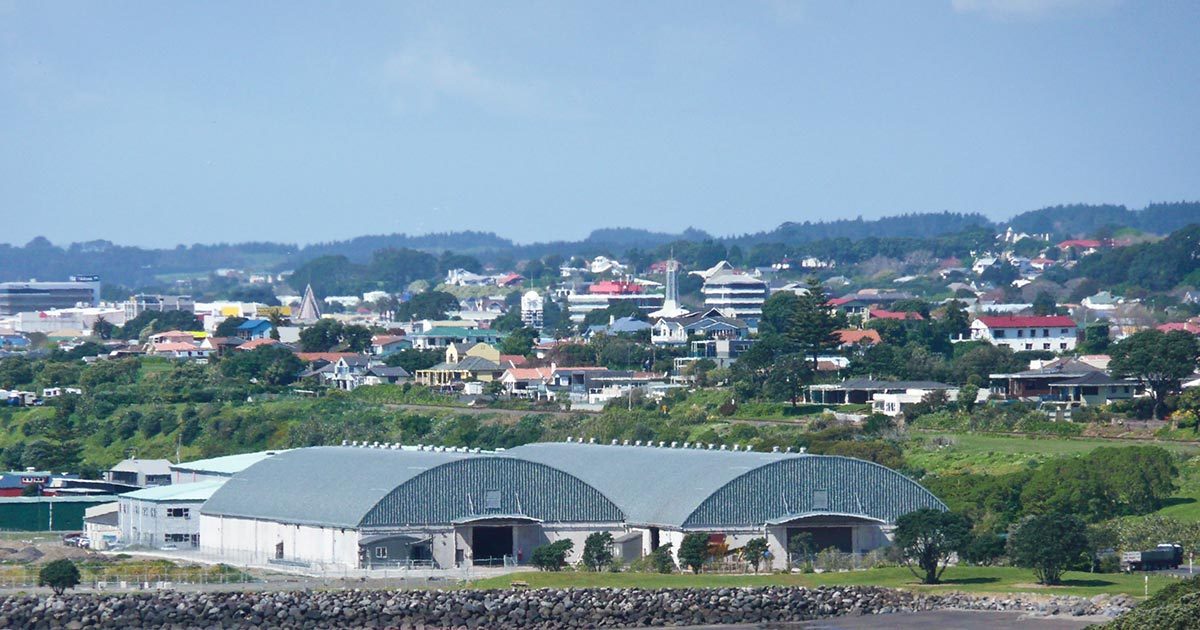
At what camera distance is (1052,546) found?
41.7 m

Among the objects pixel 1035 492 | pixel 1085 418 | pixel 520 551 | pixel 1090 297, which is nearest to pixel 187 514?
pixel 520 551

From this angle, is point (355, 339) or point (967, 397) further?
point (355, 339)

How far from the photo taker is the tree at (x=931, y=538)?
4334 cm

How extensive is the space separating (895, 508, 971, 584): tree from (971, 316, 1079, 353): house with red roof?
67.1 metres

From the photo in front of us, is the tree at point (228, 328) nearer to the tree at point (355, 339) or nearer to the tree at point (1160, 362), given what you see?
the tree at point (355, 339)

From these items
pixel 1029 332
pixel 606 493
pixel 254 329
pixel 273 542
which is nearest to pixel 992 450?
pixel 606 493

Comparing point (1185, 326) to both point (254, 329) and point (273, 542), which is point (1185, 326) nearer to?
point (254, 329)

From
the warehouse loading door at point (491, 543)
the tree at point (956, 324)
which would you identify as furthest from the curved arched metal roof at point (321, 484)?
the tree at point (956, 324)

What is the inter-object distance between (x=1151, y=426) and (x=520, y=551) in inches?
1050

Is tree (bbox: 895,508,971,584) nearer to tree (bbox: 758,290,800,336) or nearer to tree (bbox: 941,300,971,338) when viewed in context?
tree (bbox: 941,300,971,338)

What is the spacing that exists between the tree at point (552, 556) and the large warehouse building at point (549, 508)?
4.46ft

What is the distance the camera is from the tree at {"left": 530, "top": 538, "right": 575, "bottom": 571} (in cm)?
4744

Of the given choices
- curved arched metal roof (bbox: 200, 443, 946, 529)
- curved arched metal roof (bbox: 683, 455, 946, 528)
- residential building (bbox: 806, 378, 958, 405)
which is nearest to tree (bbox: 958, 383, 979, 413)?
residential building (bbox: 806, 378, 958, 405)

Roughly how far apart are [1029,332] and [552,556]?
69.0m
